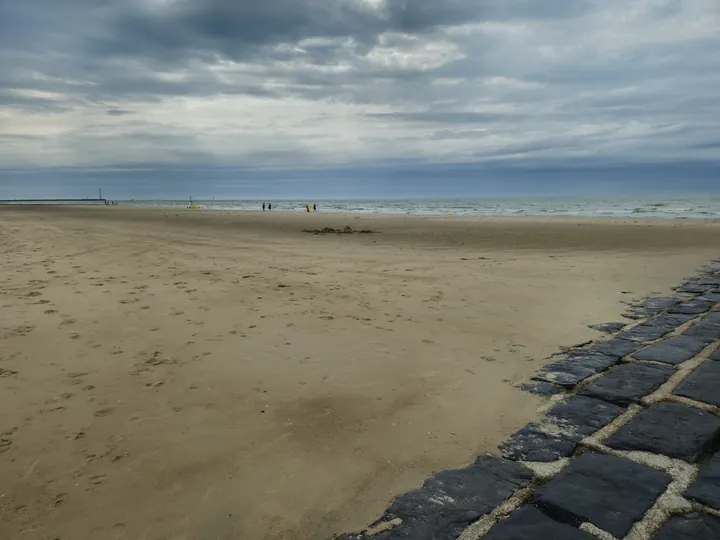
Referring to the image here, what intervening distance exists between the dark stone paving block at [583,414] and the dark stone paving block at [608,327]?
2.17m

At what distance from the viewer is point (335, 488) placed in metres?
2.45

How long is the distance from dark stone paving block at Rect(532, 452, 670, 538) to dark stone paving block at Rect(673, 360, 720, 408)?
128cm

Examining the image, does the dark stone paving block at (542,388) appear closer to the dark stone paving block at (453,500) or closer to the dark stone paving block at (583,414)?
the dark stone paving block at (583,414)

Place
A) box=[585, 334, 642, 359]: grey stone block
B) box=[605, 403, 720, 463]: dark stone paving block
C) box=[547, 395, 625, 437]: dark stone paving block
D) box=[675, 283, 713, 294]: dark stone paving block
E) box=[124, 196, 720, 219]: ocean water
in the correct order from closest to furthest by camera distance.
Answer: box=[605, 403, 720, 463]: dark stone paving block
box=[547, 395, 625, 437]: dark stone paving block
box=[585, 334, 642, 359]: grey stone block
box=[675, 283, 713, 294]: dark stone paving block
box=[124, 196, 720, 219]: ocean water

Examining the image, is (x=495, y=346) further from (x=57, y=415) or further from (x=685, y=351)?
(x=57, y=415)

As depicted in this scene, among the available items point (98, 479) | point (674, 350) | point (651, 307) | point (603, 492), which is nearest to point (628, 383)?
point (674, 350)

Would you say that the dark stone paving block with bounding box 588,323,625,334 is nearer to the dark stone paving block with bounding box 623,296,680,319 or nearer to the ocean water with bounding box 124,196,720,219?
the dark stone paving block with bounding box 623,296,680,319

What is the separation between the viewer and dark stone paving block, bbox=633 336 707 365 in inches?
165

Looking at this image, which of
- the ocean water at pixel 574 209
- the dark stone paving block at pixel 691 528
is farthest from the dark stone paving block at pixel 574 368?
the ocean water at pixel 574 209

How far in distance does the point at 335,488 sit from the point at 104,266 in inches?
334

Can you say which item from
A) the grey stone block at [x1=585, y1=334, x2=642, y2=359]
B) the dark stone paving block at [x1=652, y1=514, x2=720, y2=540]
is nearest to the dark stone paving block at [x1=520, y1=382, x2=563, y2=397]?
the grey stone block at [x1=585, y1=334, x2=642, y2=359]

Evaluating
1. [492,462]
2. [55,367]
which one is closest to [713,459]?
[492,462]

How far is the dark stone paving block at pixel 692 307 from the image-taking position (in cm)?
593

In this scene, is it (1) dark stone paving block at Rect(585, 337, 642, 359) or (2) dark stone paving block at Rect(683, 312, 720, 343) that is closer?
(1) dark stone paving block at Rect(585, 337, 642, 359)
